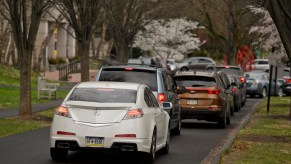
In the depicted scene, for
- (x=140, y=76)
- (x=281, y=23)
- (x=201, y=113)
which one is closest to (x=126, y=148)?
(x=140, y=76)

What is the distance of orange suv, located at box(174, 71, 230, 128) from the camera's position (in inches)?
919

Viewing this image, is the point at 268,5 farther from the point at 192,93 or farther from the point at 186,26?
the point at 186,26

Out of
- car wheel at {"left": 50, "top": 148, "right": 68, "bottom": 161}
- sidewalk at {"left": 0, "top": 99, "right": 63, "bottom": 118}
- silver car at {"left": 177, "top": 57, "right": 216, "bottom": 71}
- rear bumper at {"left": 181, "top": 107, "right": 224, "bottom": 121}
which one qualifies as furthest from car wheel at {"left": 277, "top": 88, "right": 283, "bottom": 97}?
car wheel at {"left": 50, "top": 148, "right": 68, "bottom": 161}

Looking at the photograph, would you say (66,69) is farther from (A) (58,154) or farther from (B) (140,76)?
(A) (58,154)

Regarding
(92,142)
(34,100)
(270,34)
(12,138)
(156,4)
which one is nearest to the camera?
(92,142)

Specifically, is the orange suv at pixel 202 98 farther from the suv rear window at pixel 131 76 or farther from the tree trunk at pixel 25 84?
the suv rear window at pixel 131 76

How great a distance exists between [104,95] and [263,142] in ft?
18.9

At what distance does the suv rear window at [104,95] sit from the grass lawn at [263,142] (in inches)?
81.8

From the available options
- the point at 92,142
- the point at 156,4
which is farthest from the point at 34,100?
the point at 92,142

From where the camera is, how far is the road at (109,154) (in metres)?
14.5

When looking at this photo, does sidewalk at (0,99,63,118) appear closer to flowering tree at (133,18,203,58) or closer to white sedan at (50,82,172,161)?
white sedan at (50,82,172,161)

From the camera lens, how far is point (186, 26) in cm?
8394

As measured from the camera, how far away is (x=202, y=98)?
23.4m

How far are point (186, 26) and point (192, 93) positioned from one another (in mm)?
60932
